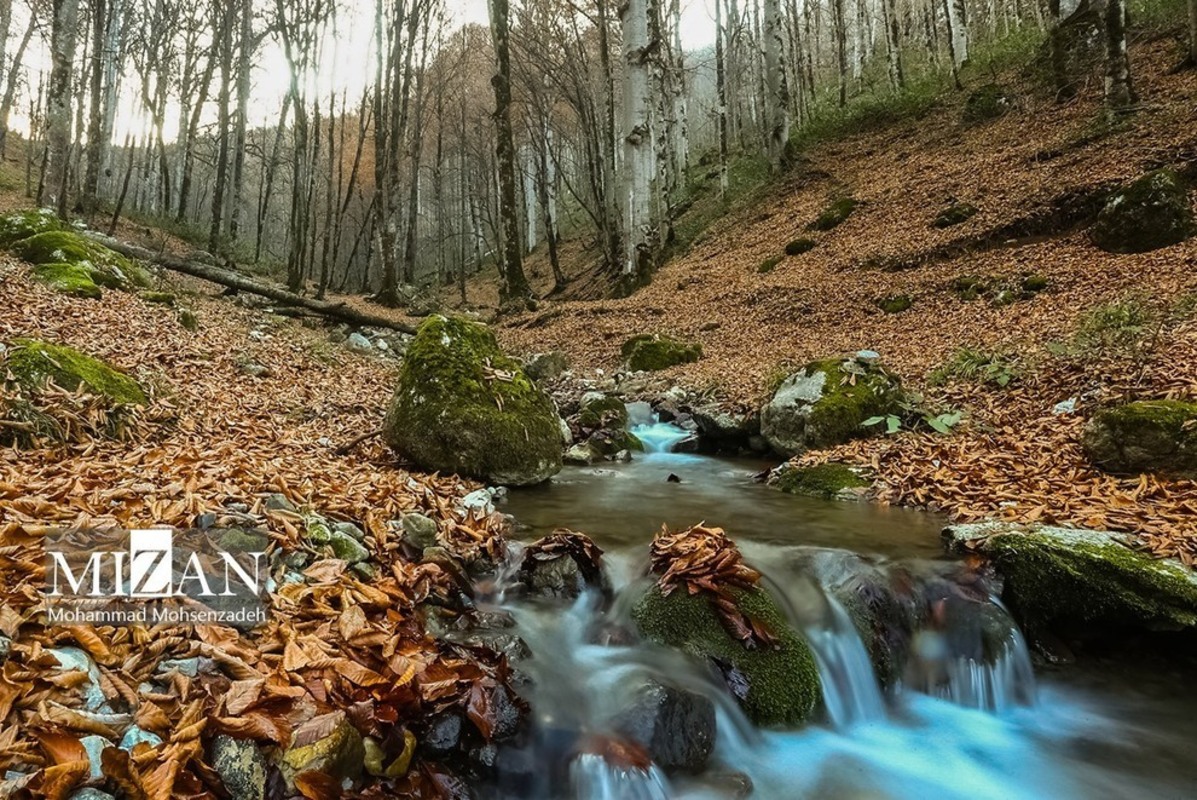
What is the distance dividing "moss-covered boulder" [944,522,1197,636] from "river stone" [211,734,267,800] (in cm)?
405

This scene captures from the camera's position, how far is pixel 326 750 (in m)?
2.13

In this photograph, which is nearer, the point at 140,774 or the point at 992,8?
the point at 140,774

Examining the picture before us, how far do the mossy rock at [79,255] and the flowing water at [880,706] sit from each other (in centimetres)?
896

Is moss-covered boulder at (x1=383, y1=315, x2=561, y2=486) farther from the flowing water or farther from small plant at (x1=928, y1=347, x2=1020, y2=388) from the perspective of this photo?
small plant at (x1=928, y1=347, x2=1020, y2=388)

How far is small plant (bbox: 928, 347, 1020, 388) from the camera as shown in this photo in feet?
23.0

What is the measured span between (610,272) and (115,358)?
53.5ft

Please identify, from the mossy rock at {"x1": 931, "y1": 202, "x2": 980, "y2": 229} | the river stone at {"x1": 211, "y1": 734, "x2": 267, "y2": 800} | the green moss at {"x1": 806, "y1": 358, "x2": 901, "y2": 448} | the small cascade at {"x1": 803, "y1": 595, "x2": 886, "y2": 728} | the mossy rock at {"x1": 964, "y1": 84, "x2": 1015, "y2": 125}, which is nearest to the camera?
the river stone at {"x1": 211, "y1": 734, "x2": 267, "y2": 800}

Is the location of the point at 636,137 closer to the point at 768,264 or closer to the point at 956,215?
the point at 768,264

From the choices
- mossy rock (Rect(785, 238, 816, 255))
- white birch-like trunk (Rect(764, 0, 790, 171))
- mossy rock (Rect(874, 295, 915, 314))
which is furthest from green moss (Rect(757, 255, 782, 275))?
white birch-like trunk (Rect(764, 0, 790, 171))

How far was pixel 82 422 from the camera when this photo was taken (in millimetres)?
4598

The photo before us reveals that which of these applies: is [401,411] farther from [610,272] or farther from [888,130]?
[888,130]

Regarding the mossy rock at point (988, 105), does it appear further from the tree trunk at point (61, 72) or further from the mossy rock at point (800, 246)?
the tree trunk at point (61, 72)

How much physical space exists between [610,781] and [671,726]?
0.38 metres

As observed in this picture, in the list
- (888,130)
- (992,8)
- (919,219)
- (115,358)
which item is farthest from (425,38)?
(992,8)
